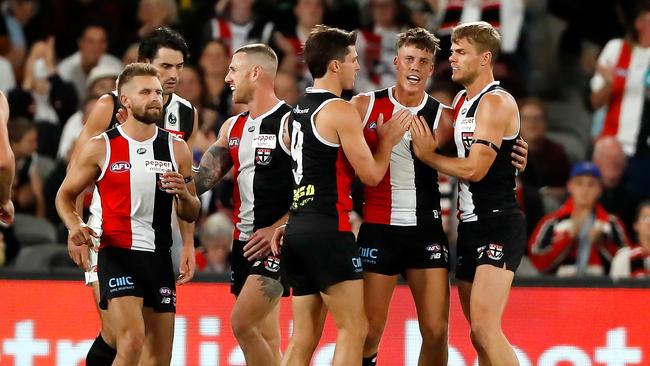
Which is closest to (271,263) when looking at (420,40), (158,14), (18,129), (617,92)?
(420,40)

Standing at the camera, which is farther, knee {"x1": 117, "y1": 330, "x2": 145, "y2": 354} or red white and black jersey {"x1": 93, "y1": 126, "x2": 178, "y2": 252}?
red white and black jersey {"x1": 93, "y1": 126, "x2": 178, "y2": 252}

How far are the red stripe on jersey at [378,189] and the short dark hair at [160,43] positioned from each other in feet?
4.54

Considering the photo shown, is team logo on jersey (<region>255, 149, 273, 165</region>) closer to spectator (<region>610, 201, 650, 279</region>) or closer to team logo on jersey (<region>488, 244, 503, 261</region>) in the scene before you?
team logo on jersey (<region>488, 244, 503, 261</region>)

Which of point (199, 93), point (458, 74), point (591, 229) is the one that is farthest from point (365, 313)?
point (199, 93)

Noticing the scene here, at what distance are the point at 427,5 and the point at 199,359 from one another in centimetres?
511

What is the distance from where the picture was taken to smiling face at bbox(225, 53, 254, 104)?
8.91 m

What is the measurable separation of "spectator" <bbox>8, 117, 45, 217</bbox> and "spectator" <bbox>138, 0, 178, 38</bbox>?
71.2 inches

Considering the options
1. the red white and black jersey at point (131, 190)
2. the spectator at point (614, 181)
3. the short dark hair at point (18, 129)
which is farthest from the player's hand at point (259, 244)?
the short dark hair at point (18, 129)

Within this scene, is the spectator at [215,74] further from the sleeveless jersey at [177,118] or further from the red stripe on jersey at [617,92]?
the sleeveless jersey at [177,118]

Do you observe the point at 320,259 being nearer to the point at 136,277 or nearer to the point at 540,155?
the point at 136,277

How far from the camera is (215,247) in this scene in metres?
11.4

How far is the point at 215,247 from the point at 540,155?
10.9 ft

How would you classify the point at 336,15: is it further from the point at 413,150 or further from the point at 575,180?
the point at 413,150

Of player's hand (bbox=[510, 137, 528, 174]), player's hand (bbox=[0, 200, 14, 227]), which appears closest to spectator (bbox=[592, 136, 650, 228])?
player's hand (bbox=[510, 137, 528, 174])
